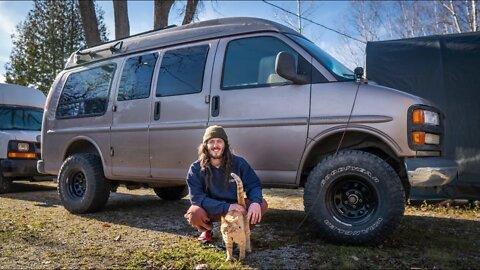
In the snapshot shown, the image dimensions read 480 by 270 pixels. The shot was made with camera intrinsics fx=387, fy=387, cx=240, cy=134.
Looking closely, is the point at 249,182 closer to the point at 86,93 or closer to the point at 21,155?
the point at 86,93

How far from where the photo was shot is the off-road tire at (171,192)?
6.82 m

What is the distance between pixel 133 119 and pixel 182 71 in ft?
3.14

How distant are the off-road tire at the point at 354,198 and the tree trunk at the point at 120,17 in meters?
9.46

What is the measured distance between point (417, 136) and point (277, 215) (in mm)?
2510

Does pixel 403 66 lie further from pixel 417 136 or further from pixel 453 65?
pixel 417 136

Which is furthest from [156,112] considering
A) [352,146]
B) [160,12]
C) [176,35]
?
[160,12]

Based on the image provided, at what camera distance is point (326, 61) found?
4.05 metres

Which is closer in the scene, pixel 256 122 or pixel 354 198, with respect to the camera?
pixel 354 198

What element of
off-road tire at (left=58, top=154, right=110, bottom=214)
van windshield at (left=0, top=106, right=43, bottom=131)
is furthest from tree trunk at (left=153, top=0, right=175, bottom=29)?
off-road tire at (left=58, top=154, right=110, bottom=214)

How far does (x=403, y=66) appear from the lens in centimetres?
630

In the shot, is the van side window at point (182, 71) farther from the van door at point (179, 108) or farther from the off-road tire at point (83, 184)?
the off-road tire at point (83, 184)

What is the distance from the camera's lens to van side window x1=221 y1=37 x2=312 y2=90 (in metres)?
4.00

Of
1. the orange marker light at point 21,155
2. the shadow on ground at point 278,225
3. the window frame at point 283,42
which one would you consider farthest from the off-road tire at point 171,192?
the orange marker light at point 21,155

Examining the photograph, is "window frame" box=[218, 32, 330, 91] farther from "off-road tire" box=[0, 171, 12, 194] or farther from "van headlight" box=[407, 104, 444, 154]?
"off-road tire" box=[0, 171, 12, 194]
